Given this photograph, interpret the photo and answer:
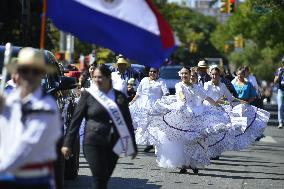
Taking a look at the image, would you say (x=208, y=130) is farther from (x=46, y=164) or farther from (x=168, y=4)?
(x=168, y=4)

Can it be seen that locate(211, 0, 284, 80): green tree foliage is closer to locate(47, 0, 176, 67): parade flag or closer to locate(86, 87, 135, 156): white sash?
locate(86, 87, 135, 156): white sash

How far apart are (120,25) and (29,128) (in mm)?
1896

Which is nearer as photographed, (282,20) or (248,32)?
(282,20)

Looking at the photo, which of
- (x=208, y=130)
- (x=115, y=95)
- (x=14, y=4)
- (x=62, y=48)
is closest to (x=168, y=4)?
(x=62, y=48)

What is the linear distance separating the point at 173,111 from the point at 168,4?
65547 millimetres

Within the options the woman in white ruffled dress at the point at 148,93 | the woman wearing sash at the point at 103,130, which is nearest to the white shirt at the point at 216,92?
the woman in white ruffled dress at the point at 148,93

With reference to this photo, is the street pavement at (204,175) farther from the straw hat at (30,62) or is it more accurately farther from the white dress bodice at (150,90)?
the straw hat at (30,62)

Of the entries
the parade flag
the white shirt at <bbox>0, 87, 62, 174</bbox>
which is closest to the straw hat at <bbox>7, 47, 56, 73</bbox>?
the white shirt at <bbox>0, 87, 62, 174</bbox>

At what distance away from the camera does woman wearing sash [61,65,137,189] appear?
9.45 metres

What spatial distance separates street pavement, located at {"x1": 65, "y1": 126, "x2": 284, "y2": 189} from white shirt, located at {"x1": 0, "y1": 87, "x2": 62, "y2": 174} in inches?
243

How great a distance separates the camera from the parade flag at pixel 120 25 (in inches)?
322

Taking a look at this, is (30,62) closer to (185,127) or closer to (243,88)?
(185,127)

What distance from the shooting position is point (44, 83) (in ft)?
39.0

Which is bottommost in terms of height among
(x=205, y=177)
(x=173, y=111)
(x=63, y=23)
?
(x=205, y=177)
